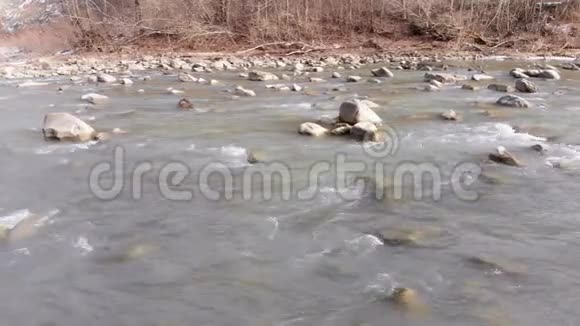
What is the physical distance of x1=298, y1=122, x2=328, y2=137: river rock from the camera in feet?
24.2

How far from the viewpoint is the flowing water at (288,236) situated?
10.9 ft

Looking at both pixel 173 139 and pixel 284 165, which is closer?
pixel 284 165

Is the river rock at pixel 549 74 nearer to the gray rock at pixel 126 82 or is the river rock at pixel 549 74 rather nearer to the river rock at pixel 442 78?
the river rock at pixel 442 78

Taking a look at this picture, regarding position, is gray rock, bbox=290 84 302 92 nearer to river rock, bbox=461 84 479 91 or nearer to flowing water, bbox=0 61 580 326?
river rock, bbox=461 84 479 91

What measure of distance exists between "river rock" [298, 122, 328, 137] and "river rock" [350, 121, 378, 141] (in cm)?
39

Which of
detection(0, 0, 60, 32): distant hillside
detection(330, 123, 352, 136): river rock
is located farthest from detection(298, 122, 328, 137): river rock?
detection(0, 0, 60, 32): distant hillside

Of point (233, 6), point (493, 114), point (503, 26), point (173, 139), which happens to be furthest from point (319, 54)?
point (173, 139)

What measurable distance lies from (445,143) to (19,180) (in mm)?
4830

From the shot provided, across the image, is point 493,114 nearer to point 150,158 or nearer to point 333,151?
point 333,151

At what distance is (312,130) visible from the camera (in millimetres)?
7391

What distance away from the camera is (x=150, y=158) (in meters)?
6.49

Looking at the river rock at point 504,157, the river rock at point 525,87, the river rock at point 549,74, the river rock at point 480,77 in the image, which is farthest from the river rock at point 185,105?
the river rock at point 549,74

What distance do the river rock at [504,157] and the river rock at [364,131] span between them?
1507mm

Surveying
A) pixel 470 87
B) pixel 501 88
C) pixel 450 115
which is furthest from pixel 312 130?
pixel 501 88
